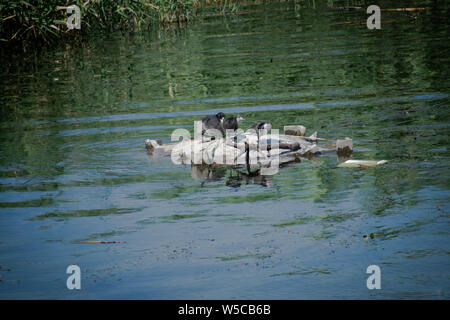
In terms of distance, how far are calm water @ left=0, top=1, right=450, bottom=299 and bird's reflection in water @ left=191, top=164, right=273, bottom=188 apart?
44 mm

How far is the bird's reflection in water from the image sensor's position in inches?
318

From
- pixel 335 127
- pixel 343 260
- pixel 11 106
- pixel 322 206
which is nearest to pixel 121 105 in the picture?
pixel 11 106

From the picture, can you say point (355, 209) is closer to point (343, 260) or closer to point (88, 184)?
point (343, 260)

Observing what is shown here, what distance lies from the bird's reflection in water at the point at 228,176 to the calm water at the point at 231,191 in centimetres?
4

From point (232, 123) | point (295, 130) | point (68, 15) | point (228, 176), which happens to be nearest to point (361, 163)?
point (295, 130)

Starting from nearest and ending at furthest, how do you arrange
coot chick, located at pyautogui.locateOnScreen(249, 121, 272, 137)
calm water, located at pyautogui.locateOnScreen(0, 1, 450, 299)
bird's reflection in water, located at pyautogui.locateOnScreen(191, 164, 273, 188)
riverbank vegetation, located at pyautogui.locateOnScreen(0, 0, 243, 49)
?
calm water, located at pyautogui.locateOnScreen(0, 1, 450, 299)
bird's reflection in water, located at pyautogui.locateOnScreen(191, 164, 273, 188)
coot chick, located at pyautogui.locateOnScreen(249, 121, 272, 137)
riverbank vegetation, located at pyautogui.locateOnScreen(0, 0, 243, 49)

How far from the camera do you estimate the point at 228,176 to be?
27.7 ft

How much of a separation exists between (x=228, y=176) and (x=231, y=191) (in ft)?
2.22

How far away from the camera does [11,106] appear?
1409 cm

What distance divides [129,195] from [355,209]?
2.68 meters

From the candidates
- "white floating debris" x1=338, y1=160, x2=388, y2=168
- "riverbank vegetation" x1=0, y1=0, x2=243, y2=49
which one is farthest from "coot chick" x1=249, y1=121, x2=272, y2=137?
"riverbank vegetation" x1=0, y1=0, x2=243, y2=49

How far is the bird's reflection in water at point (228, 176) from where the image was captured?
8.09 metres

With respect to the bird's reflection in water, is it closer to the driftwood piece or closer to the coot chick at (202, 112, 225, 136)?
the coot chick at (202, 112, 225, 136)
